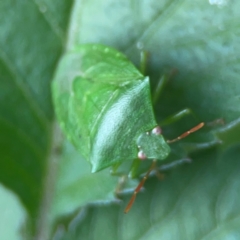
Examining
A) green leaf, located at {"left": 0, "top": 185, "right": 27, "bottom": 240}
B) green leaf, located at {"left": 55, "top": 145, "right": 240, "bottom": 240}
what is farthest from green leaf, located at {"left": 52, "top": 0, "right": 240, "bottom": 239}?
green leaf, located at {"left": 0, "top": 185, "right": 27, "bottom": 240}

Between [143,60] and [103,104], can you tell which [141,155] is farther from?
[143,60]

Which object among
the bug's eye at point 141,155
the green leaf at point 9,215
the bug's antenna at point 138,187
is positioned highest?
the bug's eye at point 141,155

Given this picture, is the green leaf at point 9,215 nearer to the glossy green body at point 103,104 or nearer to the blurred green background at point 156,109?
the blurred green background at point 156,109

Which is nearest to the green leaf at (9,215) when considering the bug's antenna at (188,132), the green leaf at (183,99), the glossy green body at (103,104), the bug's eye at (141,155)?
the green leaf at (183,99)

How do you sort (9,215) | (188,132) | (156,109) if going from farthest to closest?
(9,215), (156,109), (188,132)

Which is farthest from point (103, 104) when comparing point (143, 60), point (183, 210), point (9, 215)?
point (9, 215)

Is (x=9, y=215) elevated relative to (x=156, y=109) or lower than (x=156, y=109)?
lower

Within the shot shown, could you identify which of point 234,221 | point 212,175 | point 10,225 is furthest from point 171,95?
point 10,225
